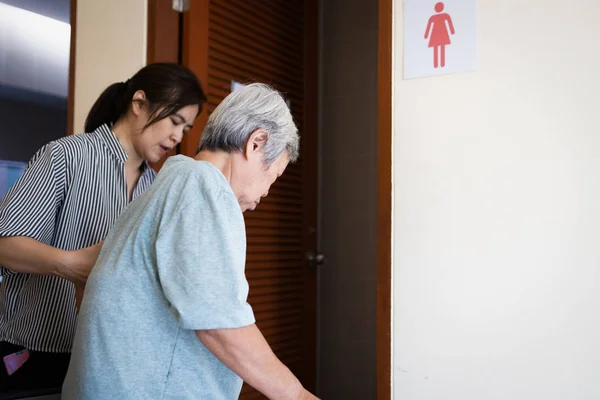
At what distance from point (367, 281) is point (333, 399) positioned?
1.95 feet

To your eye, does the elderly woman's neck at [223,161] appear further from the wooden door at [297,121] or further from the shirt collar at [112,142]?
the wooden door at [297,121]

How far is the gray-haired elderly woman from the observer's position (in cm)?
94

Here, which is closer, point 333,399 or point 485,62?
→ point 485,62

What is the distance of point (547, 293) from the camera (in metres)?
1.72

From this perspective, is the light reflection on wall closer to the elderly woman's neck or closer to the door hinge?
the door hinge

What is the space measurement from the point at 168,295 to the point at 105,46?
65.4 inches

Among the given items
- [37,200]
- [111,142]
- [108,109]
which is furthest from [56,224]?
[108,109]

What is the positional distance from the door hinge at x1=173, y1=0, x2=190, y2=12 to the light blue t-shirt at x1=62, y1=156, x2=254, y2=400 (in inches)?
57.4

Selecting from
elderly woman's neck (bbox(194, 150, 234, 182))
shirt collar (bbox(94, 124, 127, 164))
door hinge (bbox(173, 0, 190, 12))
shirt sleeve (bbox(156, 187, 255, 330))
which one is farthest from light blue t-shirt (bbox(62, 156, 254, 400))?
door hinge (bbox(173, 0, 190, 12))

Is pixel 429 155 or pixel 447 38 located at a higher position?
pixel 447 38

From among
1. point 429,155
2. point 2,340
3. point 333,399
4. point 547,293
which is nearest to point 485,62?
point 429,155

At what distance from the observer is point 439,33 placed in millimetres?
1896

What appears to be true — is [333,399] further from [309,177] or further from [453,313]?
[453,313]

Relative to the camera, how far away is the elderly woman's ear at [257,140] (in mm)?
1137
